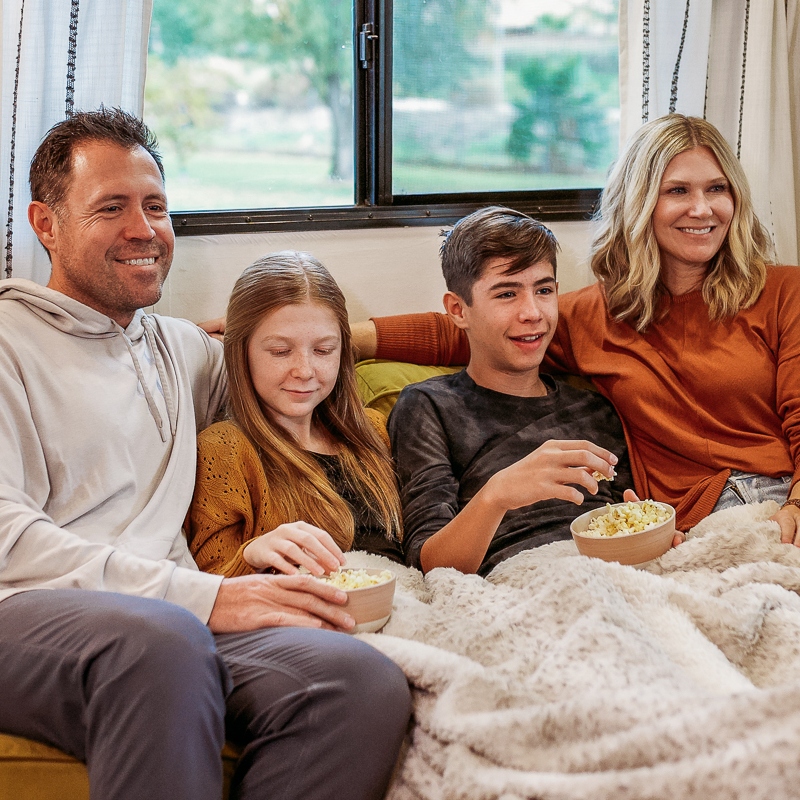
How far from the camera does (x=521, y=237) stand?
6.40ft

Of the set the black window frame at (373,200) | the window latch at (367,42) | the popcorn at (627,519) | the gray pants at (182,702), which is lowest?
the gray pants at (182,702)

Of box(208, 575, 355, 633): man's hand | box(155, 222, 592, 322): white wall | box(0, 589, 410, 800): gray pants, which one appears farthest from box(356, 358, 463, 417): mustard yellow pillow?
box(0, 589, 410, 800): gray pants

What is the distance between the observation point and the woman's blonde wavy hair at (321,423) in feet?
5.79

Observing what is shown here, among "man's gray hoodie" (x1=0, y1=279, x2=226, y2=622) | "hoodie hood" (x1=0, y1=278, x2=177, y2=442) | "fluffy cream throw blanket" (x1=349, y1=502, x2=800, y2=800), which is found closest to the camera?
"fluffy cream throw blanket" (x1=349, y1=502, x2=800, y2=800)

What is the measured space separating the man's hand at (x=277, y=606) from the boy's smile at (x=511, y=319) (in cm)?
73

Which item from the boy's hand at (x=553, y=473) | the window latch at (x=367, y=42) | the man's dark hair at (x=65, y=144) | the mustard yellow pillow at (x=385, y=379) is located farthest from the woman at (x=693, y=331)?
the man's dark hair at (x=65, y=144)

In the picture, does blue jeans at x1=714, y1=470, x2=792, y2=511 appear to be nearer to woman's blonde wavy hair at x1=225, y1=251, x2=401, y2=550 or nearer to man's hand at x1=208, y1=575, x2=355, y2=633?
woman's blonde wavy hair at x1=225, y1=251, x2=401, y2=550

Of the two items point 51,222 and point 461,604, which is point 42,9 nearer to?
point 51,222

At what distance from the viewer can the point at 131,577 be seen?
143 centimetres

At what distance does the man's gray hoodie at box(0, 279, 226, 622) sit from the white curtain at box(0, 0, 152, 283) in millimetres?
368

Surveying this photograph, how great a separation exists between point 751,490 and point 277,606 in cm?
101

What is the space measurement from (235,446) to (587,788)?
94cm

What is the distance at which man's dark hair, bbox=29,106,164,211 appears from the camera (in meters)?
1.72

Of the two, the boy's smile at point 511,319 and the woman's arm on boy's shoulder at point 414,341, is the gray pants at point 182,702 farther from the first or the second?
the woman's arm on boy's shoulder at point 414,341
